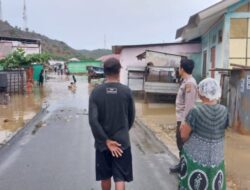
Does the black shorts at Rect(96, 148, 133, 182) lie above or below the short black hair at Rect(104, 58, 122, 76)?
below

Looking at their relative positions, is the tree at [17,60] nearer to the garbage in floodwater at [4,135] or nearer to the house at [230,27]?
the house at [230,27]

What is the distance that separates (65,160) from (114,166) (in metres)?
4.21

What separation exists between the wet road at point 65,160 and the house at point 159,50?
37.7 ft

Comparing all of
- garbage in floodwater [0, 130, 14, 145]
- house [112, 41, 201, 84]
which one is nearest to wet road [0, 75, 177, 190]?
garbage in floodwater [0, 130, 14, 145]

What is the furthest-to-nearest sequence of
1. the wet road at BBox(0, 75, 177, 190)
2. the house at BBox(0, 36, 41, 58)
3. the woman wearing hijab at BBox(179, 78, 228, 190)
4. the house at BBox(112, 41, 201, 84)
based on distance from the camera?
the house at BBox(0, 36, 41, 58), the house at BBox(112, 41, 201, 84), the wet road at BBox(0, 75, 177, 190), the woman wearing hijab at BBox(179, 78, 228, 190)

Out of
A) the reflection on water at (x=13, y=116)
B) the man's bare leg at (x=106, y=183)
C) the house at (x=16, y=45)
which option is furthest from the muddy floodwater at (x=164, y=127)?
the house at (x=16, y=45)

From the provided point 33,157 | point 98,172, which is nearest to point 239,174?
point 98,172

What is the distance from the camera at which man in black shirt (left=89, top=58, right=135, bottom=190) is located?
5.48 metres

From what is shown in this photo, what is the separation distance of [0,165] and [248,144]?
564 centimetres

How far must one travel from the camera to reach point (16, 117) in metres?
17.5

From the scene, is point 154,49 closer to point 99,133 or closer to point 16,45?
point 99,133

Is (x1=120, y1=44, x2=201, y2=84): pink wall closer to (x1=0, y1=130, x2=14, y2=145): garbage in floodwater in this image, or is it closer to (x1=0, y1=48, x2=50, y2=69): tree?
(x1=0, y1=48, x2=50, y2=69): tree

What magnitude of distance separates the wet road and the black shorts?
1.84m

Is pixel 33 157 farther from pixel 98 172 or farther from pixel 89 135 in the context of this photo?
pixel 98 172
